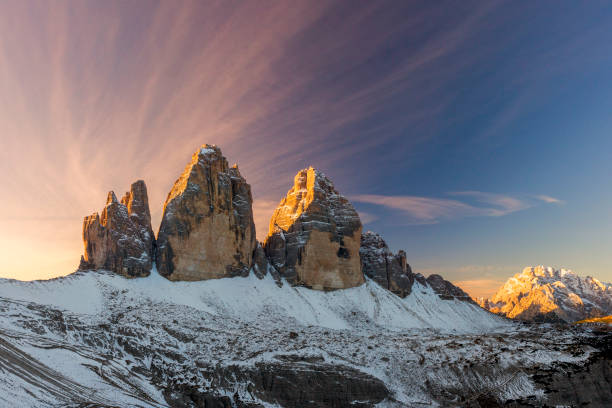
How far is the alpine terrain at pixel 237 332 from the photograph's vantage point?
40.3m

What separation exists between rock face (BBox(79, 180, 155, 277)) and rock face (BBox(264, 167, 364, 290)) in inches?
1312

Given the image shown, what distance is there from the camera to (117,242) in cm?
7456

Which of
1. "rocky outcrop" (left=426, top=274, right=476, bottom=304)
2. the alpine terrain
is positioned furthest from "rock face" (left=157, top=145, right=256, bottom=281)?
"rocky outcrop" (left=426, top=274, right=476, bottom=304)

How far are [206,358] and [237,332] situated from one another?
33.0 feet

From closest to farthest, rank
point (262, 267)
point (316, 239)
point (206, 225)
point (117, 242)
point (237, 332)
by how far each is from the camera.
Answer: point (237, 332)
point (117, 242)
point (206, 225)
point (262, 267)
point (316, 239)

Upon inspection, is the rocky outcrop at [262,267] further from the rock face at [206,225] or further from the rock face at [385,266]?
the rock face at [385,266]

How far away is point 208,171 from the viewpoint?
286 feet

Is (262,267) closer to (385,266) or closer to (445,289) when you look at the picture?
(385,266)

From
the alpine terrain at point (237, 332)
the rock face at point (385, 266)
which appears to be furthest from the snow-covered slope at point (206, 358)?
the rock face at point (385, 266)

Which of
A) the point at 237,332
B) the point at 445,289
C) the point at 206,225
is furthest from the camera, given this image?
the point at 445,289

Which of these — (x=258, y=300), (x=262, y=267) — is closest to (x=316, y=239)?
(x=262, y=267)

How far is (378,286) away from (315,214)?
93.4 feet

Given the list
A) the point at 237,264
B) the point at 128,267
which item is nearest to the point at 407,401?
the point at 237,264

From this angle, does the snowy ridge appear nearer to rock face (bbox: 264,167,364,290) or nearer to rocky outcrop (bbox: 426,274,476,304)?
rock face (bbox: 264,167,364,290)
